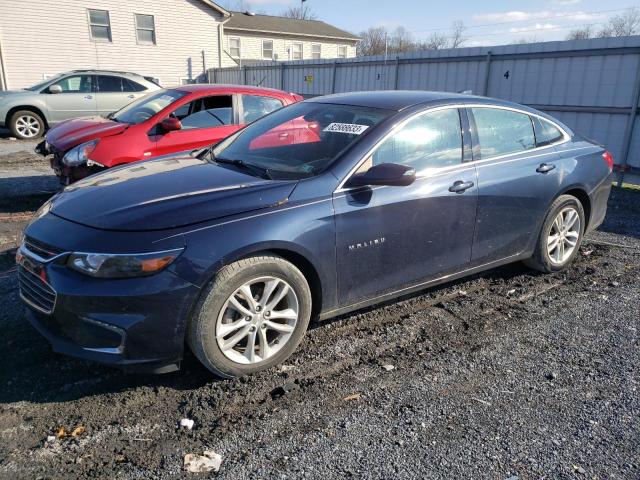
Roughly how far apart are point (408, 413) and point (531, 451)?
646 millimetres

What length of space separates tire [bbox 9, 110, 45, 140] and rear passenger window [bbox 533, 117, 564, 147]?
44.9 feet

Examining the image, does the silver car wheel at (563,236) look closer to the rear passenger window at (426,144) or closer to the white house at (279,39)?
the rear passenger window at (426,144)

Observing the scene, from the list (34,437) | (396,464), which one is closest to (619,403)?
(396,464)

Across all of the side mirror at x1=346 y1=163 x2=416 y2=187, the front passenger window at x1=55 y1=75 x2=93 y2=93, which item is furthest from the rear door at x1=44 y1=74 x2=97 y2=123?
the side mirror at x1=346 y1=163 x2=416 y2=187

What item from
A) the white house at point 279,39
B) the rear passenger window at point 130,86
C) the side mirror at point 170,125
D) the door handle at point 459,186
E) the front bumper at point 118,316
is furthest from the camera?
the white house at point 279,39

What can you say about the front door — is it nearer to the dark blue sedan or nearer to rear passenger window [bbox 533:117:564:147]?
the dark blue sedan

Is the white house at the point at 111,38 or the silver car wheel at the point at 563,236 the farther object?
the white house at the point at 111,38

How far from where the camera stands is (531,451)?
2623mm

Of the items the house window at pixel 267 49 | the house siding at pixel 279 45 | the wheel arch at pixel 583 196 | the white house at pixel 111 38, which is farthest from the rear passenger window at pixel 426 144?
the house window at pixel 267 49

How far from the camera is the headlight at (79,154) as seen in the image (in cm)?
633

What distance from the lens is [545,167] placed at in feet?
14.9

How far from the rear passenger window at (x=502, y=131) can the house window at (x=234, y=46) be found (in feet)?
102

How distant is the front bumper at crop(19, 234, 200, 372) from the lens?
9.08 ft

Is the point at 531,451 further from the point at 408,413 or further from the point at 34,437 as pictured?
the point at 34,437
